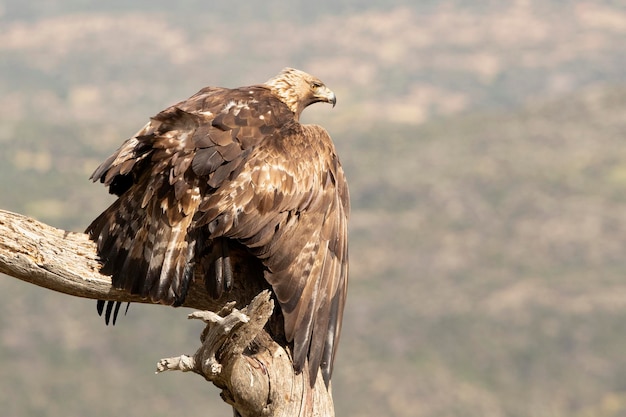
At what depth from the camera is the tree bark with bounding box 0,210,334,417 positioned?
24.5 feet

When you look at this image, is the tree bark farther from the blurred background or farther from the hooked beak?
the blurred background

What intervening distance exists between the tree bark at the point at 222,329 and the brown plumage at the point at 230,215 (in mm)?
145

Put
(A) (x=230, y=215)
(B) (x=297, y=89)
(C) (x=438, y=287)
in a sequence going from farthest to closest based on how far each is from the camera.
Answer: (C) (x=438, y=287) → (B) (x=297, y=89) → (A) (x=230, y=215)

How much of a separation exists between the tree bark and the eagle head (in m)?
3.12

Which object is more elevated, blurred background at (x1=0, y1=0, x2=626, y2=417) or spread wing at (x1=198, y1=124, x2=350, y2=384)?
spread wing at (x1=198, y1=124, x2=350, y2=384)

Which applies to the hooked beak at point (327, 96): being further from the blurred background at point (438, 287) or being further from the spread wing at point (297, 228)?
the blurred background at point (438, 287)

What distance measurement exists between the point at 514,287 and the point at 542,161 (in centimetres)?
2500

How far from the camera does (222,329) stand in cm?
733

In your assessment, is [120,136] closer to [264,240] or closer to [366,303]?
[366,303]

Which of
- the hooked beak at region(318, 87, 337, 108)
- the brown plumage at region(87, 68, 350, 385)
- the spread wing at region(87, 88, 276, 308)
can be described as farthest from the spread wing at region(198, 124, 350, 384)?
the hooked beak at region(318, 87, 337, 108)

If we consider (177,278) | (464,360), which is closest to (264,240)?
(177,278)

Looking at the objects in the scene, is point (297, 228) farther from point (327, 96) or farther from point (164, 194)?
point (327, 96)

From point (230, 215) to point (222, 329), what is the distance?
1319 millimetres

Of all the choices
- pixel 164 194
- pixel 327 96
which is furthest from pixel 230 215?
pixel 327 96
